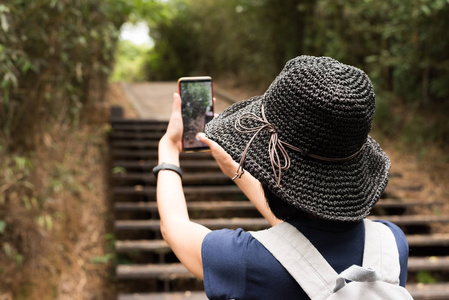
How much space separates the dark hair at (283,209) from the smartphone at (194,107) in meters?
0.33

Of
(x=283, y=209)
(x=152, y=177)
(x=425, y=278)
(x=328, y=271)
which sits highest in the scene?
(x=283, y=209)

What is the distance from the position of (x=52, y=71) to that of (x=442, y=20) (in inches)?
170

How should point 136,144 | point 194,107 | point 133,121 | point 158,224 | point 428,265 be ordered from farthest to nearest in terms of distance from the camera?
1. point 133,121
2. point 136,144
3. point 158,224
4. point 428,265
5. point 194,107

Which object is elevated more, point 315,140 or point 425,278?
point 315,140

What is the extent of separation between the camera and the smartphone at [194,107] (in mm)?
1269

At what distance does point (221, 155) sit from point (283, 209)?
221 mm

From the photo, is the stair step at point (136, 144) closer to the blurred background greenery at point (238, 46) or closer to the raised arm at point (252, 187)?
the blurred background greenery at point (238, 46)

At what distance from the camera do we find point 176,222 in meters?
1.03

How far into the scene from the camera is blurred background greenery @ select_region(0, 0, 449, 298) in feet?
10.8

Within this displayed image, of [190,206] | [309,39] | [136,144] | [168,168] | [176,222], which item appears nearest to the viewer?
[176,222]

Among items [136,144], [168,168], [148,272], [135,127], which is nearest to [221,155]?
[168,168]

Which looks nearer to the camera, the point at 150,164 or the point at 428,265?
the point at 428,265

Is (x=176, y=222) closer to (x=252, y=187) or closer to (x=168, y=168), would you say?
(x=168, y=168)

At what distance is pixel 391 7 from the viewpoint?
214 inches
